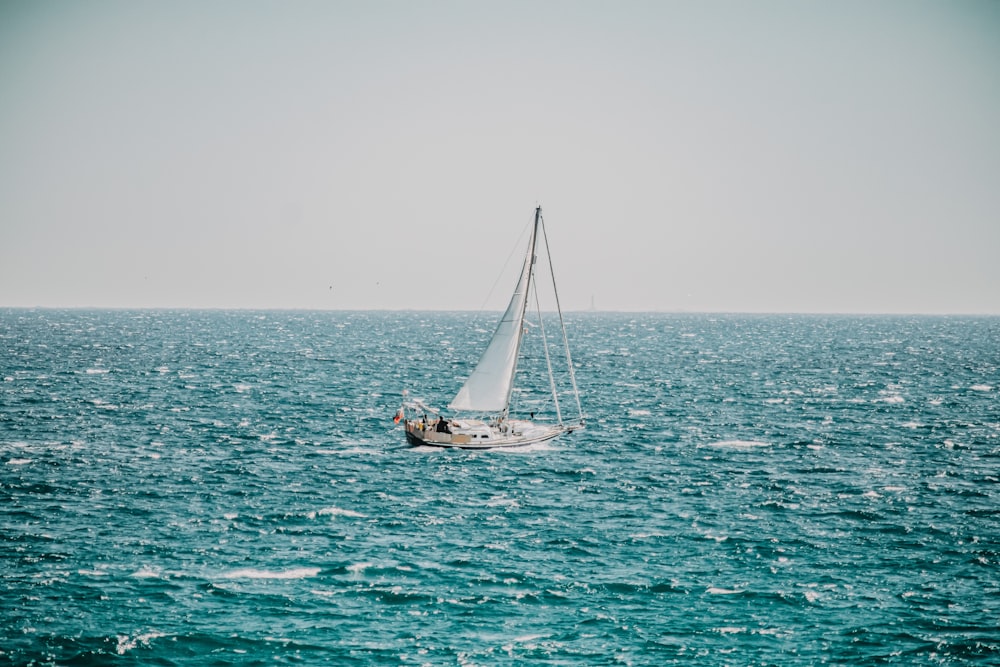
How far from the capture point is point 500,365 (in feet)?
221

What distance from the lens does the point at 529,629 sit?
33.5m

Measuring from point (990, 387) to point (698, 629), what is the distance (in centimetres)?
10182

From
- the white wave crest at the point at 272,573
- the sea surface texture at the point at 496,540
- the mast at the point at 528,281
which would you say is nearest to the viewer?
the sea surface texture at the point at 496,540

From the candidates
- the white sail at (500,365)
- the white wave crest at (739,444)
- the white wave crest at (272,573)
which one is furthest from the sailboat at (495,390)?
the white wave crest at (272,573)

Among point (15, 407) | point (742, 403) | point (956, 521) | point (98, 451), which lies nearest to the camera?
point (956, 521)

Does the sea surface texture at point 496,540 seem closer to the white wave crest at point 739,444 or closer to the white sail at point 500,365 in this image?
the white wave crest at point 739,444

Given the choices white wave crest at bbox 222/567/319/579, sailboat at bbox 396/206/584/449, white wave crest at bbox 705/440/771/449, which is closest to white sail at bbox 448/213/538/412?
sailboat at bbox 396/206/584/449

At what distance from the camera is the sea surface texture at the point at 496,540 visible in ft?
107

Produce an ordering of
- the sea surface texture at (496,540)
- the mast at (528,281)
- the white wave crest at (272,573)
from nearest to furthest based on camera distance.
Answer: the sea surface texture at (496,540) → the white wave crest at (272,573) → the mast at (528,281)

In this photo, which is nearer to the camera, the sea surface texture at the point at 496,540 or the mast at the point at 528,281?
the sea surface texture at the point at 496,540

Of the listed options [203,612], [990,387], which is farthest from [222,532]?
[990,387]

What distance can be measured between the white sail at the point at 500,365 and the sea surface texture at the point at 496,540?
4.25 m

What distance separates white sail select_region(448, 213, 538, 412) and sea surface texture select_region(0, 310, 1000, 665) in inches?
167

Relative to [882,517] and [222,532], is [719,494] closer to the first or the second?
[882,517]
